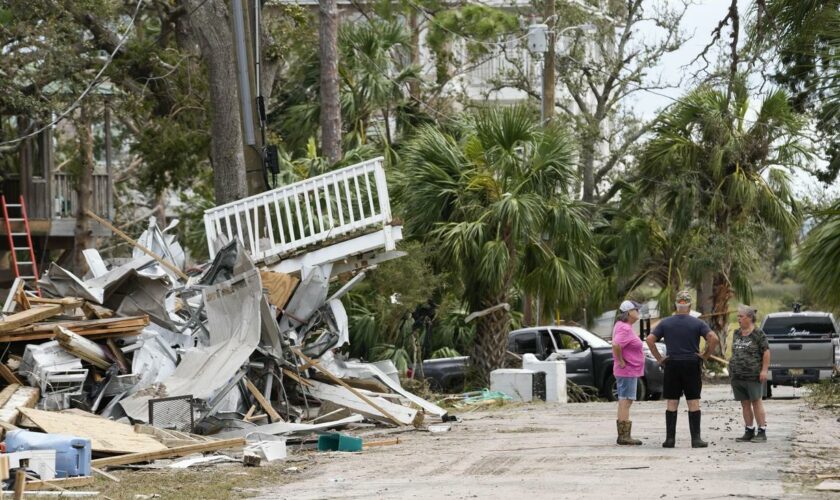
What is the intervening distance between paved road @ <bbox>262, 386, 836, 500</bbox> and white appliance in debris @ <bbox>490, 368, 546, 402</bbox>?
4.59m

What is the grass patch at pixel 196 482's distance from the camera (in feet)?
36.0

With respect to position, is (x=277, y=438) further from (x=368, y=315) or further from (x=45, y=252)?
(x=45, y=252)

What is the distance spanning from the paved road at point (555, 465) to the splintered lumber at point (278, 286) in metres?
2.65

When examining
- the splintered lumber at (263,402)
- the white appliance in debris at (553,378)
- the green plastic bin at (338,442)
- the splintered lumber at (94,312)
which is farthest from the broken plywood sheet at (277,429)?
the white appliance in debris at (553,378)

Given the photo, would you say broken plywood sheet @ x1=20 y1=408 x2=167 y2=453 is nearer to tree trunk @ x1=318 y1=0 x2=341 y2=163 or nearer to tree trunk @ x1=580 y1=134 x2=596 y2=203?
tree trunk @ x1=318 y1=0 x2=341 y2=163

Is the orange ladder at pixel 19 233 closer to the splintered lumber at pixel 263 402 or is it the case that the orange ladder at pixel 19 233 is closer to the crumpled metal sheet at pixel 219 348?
the crumpled metal sheet at pixel 219 348

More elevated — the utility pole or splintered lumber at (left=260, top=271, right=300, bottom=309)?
the utility pole

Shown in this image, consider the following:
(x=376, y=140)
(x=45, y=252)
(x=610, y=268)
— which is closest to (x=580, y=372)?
(x=610, y=268)

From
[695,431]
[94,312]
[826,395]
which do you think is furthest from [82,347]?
[826,395]

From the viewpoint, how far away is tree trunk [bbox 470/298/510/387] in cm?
2430

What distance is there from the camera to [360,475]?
1220 cm

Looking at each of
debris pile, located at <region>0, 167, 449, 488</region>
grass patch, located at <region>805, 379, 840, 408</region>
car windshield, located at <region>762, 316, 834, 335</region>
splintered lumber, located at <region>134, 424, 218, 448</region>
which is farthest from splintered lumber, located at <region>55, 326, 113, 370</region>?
car windshield, located at <region>762, 316, 834, 335</region>

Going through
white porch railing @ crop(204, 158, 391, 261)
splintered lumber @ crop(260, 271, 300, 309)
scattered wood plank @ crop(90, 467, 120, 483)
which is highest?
white porch railing @ crop(204, 158, 391, 261)

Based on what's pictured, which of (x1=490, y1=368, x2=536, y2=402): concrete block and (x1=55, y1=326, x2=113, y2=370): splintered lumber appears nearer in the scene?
(x1=55, y1=326, x2=113, y2=370): splintered lumber
